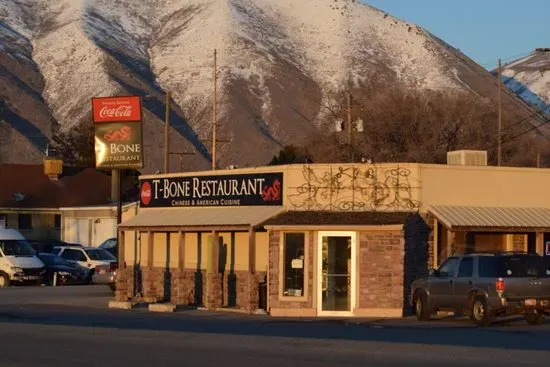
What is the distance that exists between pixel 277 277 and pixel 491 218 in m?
6.30

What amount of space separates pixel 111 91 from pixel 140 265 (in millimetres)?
126574

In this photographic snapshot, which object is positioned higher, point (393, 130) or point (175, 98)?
point (175, 98)

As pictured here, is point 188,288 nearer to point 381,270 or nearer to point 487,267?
point 381,270

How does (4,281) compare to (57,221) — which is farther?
(57,221)

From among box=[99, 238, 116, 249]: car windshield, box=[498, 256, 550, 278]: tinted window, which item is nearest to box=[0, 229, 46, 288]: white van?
box=[99, 238, 116, 249]: car windshield

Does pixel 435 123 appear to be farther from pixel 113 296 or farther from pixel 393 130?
pixel 113 296

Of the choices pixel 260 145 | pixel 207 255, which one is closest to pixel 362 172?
pixel 207 255

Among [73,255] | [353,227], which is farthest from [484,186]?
[73,255]

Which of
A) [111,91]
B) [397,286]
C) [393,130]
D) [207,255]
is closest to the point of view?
[397,286]

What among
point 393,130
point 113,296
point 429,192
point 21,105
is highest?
point 21,105

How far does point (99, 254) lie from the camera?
55.7 metres

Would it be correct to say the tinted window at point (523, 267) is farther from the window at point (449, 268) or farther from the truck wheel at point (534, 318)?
the window at point (449, 268)

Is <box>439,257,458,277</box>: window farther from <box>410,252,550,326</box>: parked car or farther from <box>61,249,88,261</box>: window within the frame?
<box>61,249,88,261</box>: window

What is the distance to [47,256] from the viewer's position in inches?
2122
